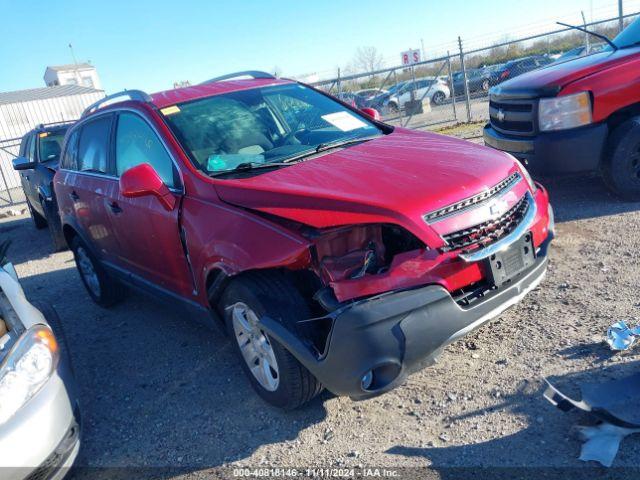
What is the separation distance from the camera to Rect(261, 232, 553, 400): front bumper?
2527mm

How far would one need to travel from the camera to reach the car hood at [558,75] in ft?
17.1

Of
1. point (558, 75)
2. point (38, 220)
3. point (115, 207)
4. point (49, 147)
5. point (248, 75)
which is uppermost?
point (248, 75)

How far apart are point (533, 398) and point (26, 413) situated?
2.56m

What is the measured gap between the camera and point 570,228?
510 centimetres

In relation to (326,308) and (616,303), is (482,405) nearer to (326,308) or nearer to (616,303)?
(326,308)

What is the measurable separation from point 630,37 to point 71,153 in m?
6.12

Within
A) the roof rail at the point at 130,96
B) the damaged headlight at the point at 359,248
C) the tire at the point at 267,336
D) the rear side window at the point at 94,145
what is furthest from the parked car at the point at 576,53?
the tire at the point at 267,336

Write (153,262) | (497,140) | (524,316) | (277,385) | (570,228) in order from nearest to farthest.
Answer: (277,385), (524,316), (153,262), (570,228), (497,140)

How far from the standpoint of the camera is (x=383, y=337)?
8.34 feet

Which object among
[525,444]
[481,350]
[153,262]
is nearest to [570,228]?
[481,350]

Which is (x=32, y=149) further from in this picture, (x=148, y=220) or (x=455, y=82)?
(x=455, y=82)

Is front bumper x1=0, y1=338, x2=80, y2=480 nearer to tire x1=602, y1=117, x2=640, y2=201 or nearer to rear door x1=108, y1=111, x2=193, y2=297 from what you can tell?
rear door x1=108, y1=111, x2=193, y2=297

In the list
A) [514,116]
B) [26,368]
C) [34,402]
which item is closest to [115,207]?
[26,368]

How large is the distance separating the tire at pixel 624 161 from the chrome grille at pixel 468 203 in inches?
107
